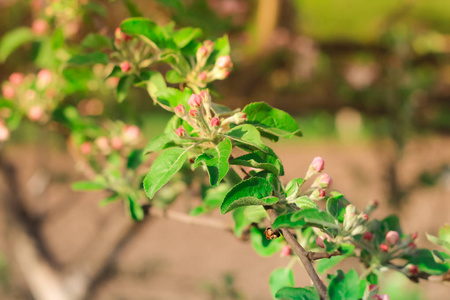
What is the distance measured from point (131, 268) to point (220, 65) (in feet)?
8.38

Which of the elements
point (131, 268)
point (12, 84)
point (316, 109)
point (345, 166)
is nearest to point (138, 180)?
point (12, 84)

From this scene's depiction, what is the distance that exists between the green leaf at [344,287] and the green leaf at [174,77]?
36 cm

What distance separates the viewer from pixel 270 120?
589 mm

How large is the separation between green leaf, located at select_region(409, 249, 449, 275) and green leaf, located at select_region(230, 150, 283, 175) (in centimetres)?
26

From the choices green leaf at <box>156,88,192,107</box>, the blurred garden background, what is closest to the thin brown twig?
green leaf at <box>156,88,192,107</box>

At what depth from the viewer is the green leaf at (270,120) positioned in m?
0.58

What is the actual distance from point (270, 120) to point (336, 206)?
139 mm

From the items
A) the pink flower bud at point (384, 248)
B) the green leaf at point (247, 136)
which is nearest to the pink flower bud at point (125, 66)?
the green leaf at point (247, 136)

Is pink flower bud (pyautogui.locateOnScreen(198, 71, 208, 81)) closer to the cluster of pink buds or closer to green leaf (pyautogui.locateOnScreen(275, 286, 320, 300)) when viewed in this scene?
the cluster of pink buds

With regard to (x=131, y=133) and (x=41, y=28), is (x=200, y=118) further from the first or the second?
(x=41, y=28)

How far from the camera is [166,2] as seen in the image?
2.73ft

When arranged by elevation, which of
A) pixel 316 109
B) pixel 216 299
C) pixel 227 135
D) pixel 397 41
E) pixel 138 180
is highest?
pixel 227 135

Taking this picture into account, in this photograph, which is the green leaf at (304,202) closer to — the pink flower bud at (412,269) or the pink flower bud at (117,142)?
the pink flower bud at (412,269)

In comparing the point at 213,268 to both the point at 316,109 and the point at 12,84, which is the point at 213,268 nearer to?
the point at 316,109
